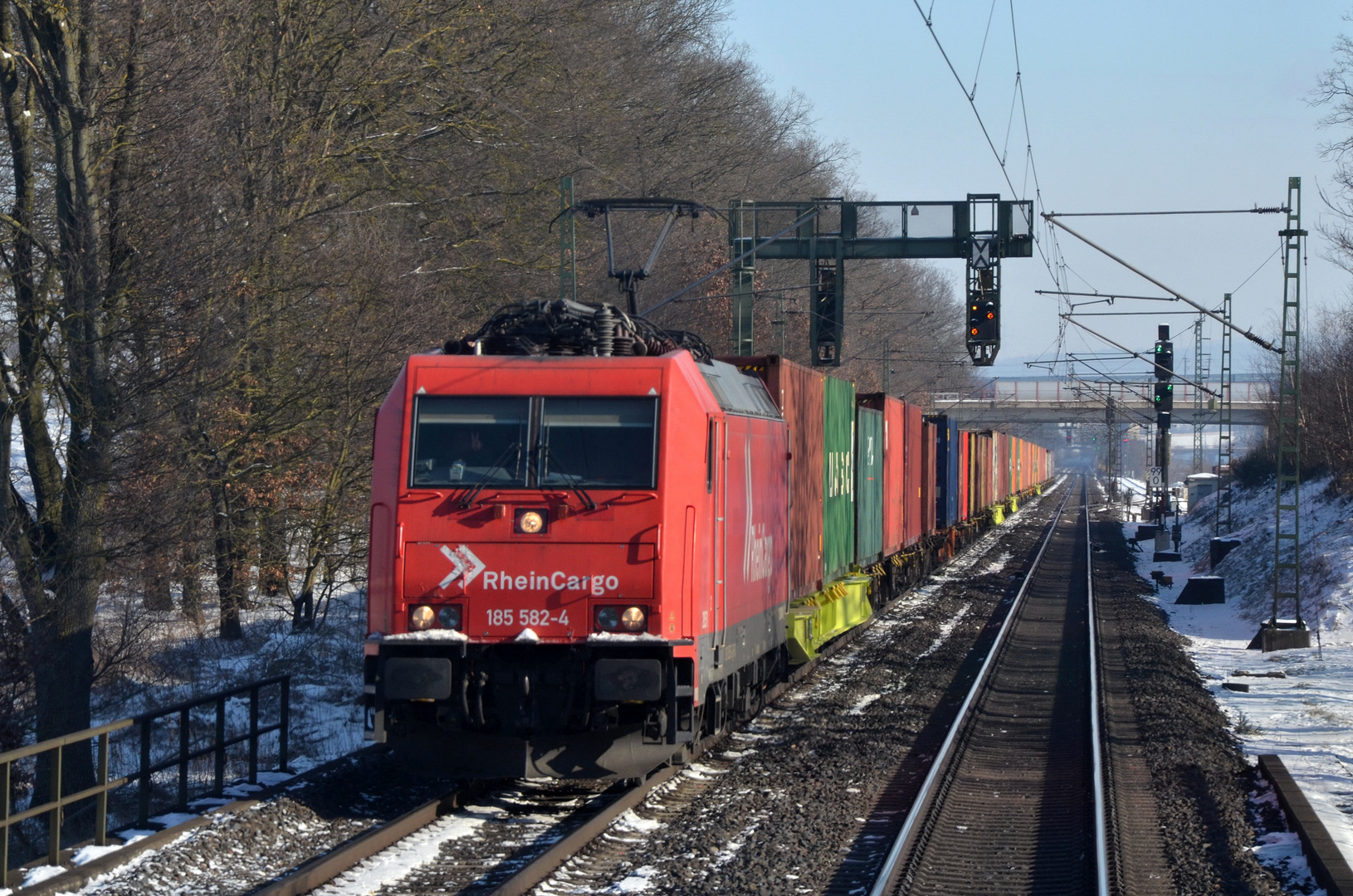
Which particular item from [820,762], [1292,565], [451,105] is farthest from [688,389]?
[1292,565]

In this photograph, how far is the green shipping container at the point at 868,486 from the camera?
18.7m

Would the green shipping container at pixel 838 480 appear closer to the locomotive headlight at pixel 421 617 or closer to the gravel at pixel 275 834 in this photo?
the gravel at pixel 275 834

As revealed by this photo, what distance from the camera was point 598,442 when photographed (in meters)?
9.28

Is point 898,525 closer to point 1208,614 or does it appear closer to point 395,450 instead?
point 1208,614

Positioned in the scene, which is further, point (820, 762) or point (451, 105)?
point (451, 105)

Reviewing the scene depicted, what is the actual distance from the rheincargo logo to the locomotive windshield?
2.06 feet

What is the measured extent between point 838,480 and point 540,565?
839cm

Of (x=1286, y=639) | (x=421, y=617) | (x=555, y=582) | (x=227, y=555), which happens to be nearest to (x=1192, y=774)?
(x=555, y=582)

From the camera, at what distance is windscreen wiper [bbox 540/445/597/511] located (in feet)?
29.7

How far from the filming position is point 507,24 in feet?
74.0

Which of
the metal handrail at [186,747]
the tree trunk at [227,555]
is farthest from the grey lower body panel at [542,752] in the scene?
the tree trunk at [227,555]

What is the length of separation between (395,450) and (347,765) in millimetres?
2761

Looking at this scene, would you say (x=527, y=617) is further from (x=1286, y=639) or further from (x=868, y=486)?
(x=1286, y=639)

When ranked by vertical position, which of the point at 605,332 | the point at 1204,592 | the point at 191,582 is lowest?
the point at 1204,592
